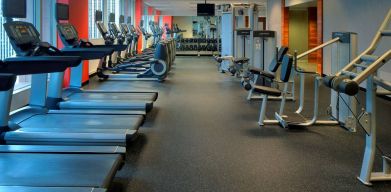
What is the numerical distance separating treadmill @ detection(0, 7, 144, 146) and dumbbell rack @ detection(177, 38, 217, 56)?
14.1 m

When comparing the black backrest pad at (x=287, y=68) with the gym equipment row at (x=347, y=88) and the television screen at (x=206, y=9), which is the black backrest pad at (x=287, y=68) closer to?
the gym equipment row at (x=347, y=88)

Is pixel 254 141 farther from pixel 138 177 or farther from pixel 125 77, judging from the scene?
pixel 125 77

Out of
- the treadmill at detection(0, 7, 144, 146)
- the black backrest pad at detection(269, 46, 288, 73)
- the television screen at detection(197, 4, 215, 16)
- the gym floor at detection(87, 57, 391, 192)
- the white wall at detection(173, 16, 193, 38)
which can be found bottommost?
the gym floor at detection(87, 57, 391, 192)

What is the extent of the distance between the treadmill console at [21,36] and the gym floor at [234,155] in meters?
1.54

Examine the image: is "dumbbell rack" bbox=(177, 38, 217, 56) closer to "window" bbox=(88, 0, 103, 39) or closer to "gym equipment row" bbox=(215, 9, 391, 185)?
"window" bbox=(88, 0, 103, 39)

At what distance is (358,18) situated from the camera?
7895 millimetres

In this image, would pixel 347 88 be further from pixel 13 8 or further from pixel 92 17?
pixel 92 17

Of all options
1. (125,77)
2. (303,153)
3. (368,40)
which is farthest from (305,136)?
(125,77)

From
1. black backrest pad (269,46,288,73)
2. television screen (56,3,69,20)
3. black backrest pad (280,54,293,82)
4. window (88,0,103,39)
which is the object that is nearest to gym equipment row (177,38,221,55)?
window (88,0,103,39)

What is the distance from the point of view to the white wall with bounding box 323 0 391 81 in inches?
272

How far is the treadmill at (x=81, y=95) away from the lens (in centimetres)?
497

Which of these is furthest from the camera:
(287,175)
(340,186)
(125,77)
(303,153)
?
(125,77)

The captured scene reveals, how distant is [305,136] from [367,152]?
4.84ft

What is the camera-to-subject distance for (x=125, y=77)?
930cm
